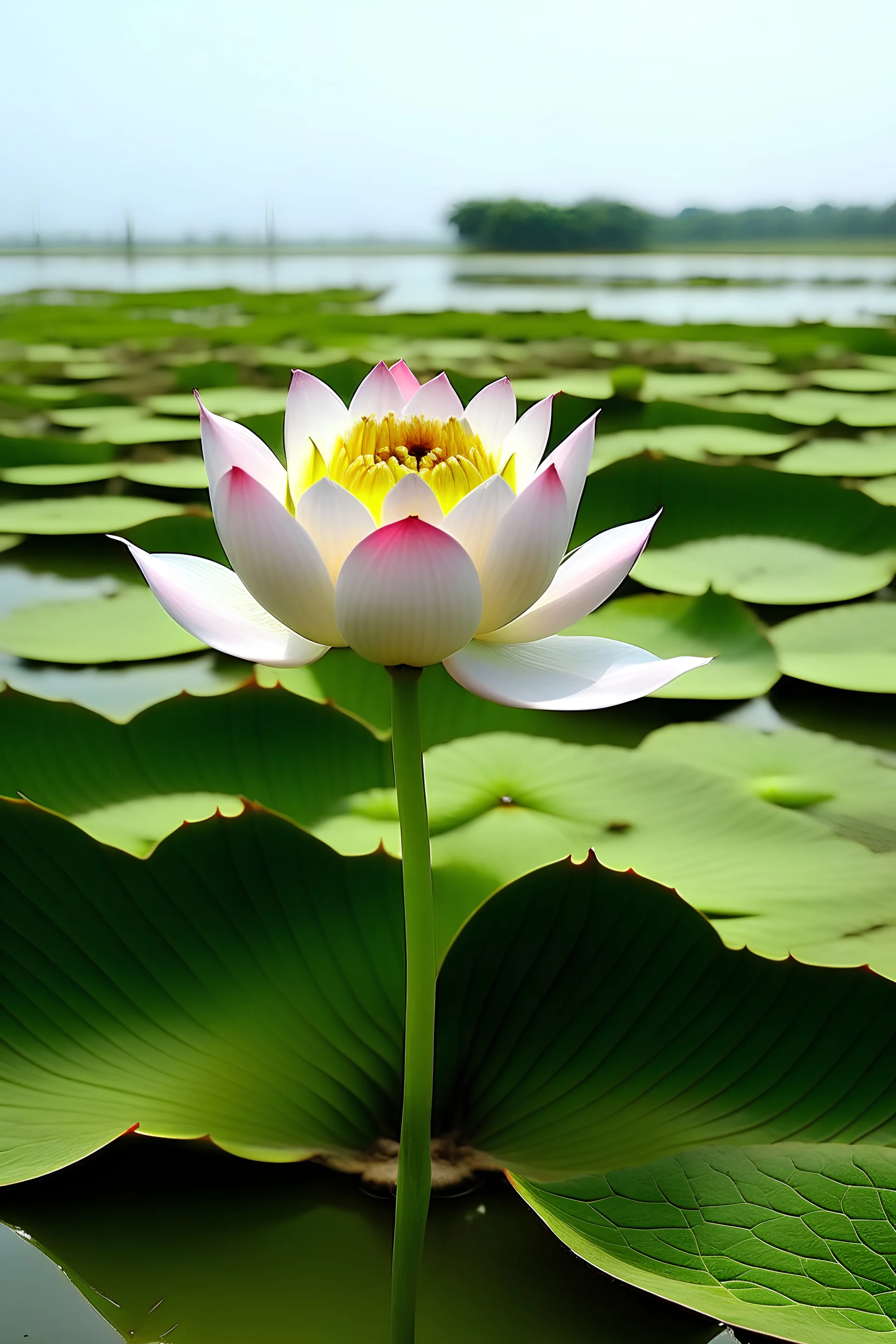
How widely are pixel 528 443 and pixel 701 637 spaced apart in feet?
2.17

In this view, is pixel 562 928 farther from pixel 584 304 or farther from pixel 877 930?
pixel 584 304

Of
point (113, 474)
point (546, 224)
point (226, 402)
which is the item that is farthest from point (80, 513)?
point (546, 224)

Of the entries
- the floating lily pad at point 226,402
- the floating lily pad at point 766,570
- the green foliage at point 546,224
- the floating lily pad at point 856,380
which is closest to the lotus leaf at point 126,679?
the floating lily pad at point 766,570

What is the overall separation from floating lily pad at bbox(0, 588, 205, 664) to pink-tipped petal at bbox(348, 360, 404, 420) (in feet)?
1.96

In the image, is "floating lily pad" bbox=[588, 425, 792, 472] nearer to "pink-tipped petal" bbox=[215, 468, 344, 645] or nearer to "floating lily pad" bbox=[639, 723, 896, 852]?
"floating lily pad" bbox=[639, 723, 896, 852]

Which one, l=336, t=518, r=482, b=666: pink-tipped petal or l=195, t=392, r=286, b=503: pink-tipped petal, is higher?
l=195, t=392, r=286, b=503: pink-tipped petal

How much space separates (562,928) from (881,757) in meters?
0.50

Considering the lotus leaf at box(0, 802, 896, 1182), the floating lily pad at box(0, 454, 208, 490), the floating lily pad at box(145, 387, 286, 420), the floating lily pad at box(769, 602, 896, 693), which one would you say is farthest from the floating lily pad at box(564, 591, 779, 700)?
the floating lily pad at box(145, 387, 286, 420)

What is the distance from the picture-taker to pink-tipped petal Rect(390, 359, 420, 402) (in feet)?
1.43

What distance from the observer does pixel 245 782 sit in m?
0.67

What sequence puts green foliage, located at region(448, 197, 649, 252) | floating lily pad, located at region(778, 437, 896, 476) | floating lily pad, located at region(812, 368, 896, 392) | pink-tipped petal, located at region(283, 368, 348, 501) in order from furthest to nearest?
green foliage, located at region(448, 197, 649, 252) → floating lily pad, located at region(812, 368, 896, 392) → floating lily pad, located at region(778, 437, 896, 476) → pink-tipped petal, located at region(283, 368, 348, 501)

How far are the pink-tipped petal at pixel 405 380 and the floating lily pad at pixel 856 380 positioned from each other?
7.63 ft

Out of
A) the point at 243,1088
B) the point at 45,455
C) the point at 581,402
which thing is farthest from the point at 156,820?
the point at 581,402

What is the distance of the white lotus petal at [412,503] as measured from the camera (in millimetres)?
303
